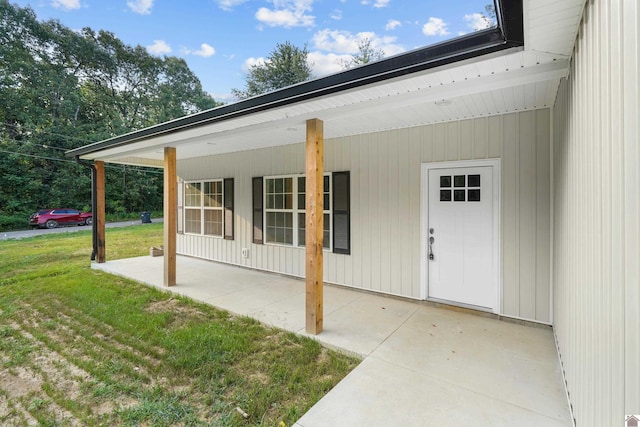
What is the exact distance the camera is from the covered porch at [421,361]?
204 centimetres

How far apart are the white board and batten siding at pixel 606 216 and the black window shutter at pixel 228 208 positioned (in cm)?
576

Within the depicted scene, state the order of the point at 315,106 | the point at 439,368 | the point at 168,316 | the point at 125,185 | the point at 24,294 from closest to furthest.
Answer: the point at 439,368 → the point at 315,106 → the point at 168,316 → the point at 24,294 → the point at 125,185

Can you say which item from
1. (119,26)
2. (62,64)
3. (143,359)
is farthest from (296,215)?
Result: (119,26)

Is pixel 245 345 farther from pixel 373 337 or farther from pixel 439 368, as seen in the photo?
pixel 439 368

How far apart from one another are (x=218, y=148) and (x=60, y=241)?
28.5ft

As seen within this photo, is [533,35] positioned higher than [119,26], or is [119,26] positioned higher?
[119,26]

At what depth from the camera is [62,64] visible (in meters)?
19.2

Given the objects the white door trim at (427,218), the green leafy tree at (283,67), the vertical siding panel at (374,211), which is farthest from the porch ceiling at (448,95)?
the green leafy tree at (283,67)

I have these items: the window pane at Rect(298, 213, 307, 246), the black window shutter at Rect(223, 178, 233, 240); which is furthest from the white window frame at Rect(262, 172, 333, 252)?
the black window shutter at Rect(223, 178, 233, 240)

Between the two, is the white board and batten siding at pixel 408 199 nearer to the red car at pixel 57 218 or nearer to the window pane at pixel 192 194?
the window pane at pixel 192 194

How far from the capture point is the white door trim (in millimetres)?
3562

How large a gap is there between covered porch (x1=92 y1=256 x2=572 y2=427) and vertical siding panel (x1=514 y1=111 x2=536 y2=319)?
35 centimetres

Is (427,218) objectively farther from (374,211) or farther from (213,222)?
(213,222)

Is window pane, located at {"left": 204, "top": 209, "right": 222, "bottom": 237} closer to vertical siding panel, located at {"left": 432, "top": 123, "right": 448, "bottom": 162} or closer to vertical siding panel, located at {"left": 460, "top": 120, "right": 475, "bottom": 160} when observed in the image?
vertical siding panel, located at {"left": 432, "top": 123, "right": 448, "bottom": 162}
